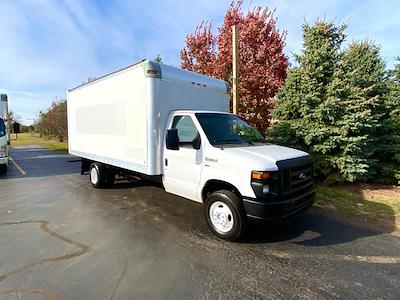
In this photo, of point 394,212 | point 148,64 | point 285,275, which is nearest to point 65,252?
point 285,275

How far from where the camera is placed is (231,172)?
190 inches

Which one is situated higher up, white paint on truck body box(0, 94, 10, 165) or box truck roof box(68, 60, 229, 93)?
box truck roof box(68, 60, 229, 93)

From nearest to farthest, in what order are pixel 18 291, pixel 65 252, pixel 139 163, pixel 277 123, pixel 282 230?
pixel 18 291, pixel 65 252, pixel 282 230, pixel 139 163, pixel 277 123

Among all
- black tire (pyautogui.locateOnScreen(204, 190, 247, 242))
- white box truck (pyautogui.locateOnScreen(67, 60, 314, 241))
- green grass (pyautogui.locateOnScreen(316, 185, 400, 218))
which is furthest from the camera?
green grass (pyautogui.locateOnScreen(316, 185, 400, 218))

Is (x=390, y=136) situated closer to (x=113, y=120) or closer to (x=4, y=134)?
(x=113, y=120)

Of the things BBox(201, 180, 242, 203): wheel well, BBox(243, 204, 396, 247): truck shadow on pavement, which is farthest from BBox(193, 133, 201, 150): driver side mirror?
BBox(243, 204, 396, 247): truck shadow on pavement

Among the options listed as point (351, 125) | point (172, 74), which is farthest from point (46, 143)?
point (351, 125)

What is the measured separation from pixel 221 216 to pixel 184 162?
1.27 metres

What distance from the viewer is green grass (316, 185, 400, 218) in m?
6.74

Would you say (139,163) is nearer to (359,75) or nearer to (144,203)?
(144,203)

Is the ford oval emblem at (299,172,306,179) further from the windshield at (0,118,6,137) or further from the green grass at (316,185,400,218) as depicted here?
the windshield at (0,118,6,137)

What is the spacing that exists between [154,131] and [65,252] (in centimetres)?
270

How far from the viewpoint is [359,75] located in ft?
33.2

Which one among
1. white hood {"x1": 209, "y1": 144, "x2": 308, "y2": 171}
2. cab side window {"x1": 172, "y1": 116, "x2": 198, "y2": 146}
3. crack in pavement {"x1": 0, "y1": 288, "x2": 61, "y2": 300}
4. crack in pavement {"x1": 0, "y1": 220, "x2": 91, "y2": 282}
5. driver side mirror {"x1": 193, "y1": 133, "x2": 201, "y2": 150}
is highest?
cab side window {"x1": 172, "y1": 116, "x2": 198, "y2": 146}
